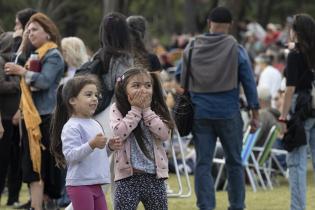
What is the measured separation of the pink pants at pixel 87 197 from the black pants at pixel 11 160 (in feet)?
12.3

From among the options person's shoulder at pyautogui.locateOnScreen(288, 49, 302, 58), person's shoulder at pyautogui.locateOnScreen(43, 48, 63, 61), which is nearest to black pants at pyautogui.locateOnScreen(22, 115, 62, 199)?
person's shoulder at pyautogui.locateOnScreen(43, 48, 63, 61)

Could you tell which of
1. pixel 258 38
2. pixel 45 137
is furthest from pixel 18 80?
pixel 258 38

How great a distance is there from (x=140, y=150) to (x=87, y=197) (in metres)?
0.57

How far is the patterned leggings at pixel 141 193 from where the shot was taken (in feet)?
25.3

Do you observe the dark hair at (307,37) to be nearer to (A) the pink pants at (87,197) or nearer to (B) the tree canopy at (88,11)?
(A) the pink pants at (87,197)

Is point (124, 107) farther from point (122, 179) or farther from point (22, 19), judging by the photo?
point (22, 19)

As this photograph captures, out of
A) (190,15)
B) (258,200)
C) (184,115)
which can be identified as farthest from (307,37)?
(190,15)

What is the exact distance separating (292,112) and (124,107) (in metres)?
2.49

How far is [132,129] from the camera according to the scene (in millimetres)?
7723

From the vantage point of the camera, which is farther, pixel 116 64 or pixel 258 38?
pixel 258 38

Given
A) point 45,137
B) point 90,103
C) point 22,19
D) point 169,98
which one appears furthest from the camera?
point 169,98

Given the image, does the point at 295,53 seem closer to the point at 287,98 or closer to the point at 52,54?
the point at 287,98

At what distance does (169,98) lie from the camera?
1593 centimetres

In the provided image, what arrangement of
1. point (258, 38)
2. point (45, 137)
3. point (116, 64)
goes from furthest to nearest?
point (258, 38) < point (45, 137) < point (116, 64)
